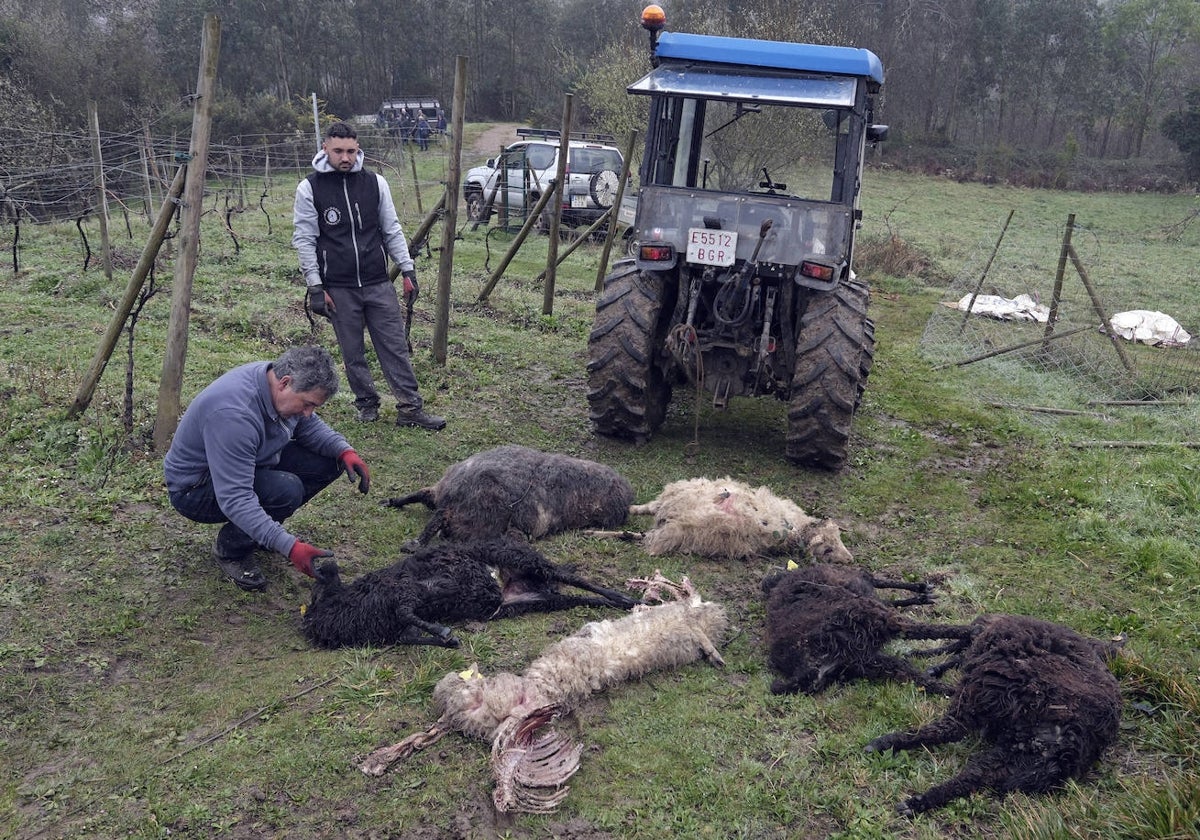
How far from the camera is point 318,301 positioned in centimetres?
603

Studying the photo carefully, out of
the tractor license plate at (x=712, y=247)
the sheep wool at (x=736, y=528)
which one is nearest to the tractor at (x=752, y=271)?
the tractor license plate at (x=712, y=247)

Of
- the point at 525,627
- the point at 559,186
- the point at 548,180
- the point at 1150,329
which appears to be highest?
the point at 548,180

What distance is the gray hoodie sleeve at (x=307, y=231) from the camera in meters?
5.99

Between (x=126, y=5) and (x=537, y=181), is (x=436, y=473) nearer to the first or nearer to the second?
(x=537, y=181)

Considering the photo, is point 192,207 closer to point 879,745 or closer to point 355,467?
point 355,467

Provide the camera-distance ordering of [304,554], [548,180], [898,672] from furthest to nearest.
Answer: [548,180] → [304,554] → [898,672]

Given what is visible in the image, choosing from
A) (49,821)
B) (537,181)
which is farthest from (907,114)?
(49,821)

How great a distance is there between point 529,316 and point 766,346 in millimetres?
4619

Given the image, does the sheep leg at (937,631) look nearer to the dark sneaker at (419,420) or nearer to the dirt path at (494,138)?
the dark sneaker at (419,420)

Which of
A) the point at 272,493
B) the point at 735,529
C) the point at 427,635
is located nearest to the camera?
the point at 427,635

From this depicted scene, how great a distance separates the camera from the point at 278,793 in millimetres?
2918

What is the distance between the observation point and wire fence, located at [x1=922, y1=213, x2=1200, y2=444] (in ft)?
24.8

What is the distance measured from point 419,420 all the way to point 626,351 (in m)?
1.64

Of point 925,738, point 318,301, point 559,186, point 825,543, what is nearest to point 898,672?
point 925,738
